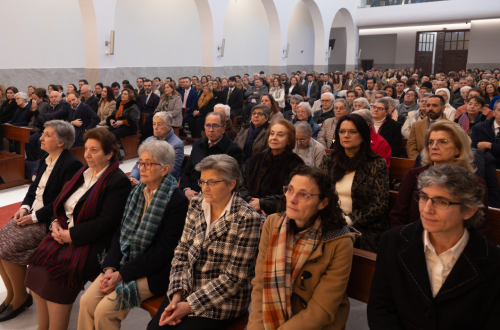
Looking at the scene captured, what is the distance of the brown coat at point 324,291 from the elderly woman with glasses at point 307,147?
5.54 feet

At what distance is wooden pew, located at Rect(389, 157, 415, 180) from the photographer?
3473 millimetres

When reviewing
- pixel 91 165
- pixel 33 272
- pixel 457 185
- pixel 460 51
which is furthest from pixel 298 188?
pixel 460 51

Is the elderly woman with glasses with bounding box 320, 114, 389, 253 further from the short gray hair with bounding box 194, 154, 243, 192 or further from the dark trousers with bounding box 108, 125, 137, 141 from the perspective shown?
the dark trousers with bounding box 108, 125, 137, 141

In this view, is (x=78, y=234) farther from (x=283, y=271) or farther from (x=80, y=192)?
(x=283, y=271)

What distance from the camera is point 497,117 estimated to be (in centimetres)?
409

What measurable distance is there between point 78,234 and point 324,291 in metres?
1.56

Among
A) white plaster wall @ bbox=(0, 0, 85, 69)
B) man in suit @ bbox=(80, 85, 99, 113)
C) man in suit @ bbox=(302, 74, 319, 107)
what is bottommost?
man in suit @ bbox=(80, 85, 99, 113)

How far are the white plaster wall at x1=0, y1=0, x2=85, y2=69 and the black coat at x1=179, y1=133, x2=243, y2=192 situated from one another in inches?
325

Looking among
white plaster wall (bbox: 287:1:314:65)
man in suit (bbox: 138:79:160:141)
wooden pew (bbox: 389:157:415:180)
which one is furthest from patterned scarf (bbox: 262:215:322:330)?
white plaster wall (bbox: 287:1:314:65)

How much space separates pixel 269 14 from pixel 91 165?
579 inches

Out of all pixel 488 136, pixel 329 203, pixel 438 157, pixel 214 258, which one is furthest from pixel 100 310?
pixel 488 136

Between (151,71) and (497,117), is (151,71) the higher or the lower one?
the higher one

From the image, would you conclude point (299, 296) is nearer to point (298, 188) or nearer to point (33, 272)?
point (298, 188)

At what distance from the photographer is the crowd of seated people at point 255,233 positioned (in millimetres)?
1569
